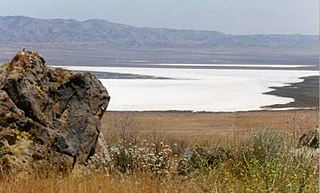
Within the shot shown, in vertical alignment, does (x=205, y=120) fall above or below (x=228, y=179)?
below

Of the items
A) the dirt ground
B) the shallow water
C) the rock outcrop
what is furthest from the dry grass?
the shallow water

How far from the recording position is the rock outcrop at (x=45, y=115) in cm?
838

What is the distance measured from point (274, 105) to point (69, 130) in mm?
33955

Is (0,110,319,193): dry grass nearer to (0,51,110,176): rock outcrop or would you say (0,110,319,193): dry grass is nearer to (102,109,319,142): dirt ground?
(0,51,110,176): rock outcrop

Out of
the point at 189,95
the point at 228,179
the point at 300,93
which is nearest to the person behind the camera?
the point at 228,179

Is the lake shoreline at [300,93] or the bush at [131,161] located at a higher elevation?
the bush at [131,161]

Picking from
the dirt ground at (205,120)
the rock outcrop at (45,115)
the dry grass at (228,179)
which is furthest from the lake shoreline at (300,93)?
the dry grass at (228,179)

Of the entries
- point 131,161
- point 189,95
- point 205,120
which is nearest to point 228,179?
point 131,161

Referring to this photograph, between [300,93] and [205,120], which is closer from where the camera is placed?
[205,120]

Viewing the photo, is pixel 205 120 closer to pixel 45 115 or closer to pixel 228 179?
pixel 45 115

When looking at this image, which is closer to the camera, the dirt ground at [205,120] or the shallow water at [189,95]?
the dirt ground at [205,120]

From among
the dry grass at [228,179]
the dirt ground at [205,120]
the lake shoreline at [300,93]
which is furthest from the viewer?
the lake shoreline at [300,93]

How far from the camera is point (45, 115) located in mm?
9391

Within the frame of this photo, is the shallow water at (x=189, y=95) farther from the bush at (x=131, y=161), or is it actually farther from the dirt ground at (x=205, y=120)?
the bush at (x=131, y=161)
